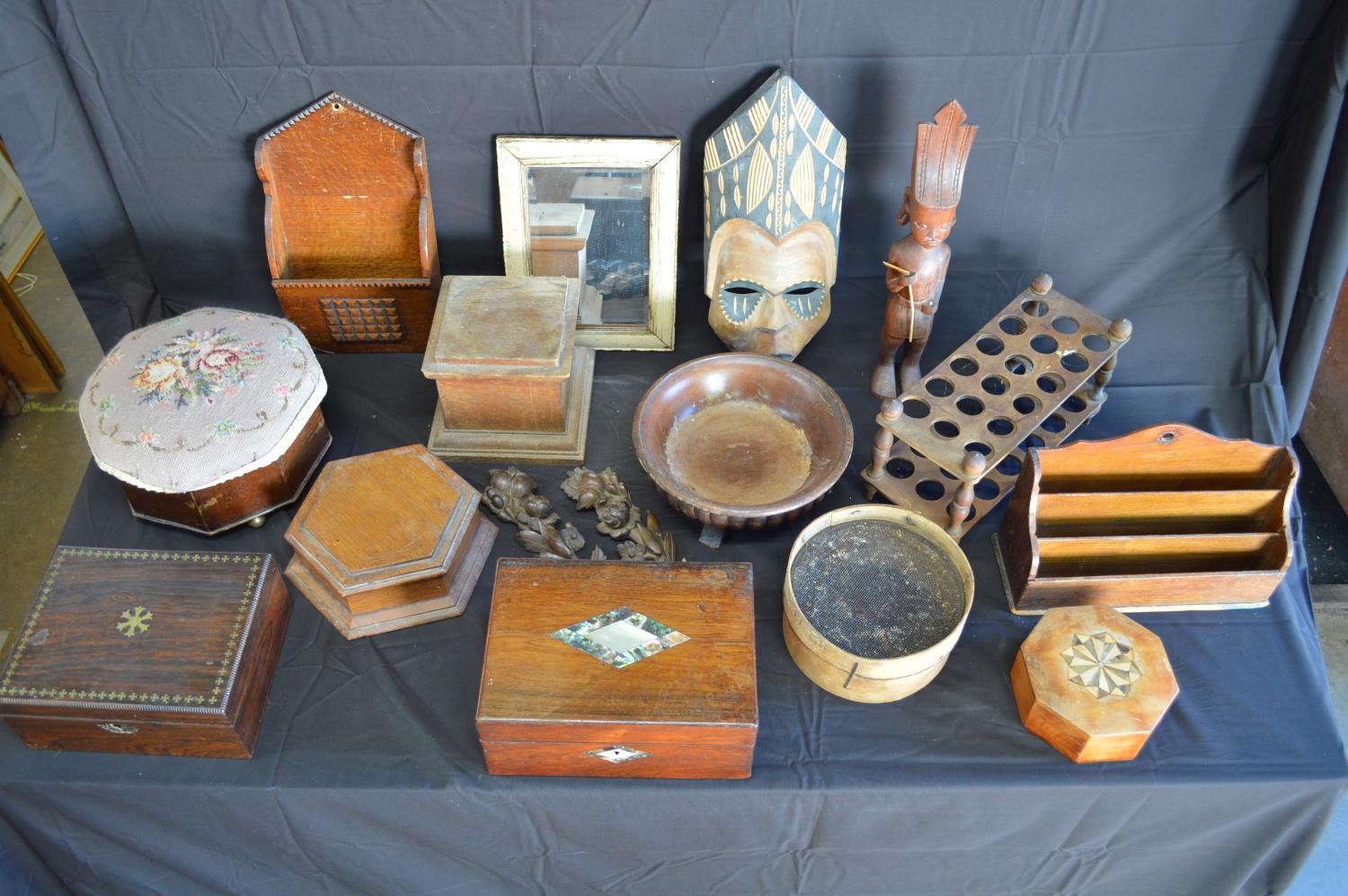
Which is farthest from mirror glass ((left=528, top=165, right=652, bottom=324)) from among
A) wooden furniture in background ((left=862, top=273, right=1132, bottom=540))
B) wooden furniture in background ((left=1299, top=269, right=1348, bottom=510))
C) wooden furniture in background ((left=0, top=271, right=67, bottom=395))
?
wooden furniture in background ((left=1299, top=269, right=1348, bottom=510))

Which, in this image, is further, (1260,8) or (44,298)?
(44,298)

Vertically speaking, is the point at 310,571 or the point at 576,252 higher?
the point at 576,252

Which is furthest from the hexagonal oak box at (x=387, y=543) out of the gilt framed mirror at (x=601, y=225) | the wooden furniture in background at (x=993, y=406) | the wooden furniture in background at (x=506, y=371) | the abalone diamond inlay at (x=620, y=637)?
the wooden furniture in background at (x=993, y=406)

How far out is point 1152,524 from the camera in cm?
180

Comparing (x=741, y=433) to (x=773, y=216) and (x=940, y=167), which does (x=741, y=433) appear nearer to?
(x=773, y=216)

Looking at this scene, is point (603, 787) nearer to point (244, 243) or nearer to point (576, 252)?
point (576, 252)

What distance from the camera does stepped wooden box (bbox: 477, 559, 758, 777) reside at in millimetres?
1467

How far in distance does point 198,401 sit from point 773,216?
1154 mm

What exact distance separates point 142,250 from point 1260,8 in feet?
8.04

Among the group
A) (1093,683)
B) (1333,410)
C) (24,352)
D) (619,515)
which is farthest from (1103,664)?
(24,352)

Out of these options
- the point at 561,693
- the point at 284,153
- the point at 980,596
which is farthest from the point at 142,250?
the point at 980,596

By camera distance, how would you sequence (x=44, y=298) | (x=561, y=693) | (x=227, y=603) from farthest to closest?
(x=44, y=298)
(x=227, y=603)
(x=561, y=693)

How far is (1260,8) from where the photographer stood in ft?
6.38

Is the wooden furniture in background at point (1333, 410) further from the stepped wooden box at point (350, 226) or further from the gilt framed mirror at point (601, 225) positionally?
the stepped wooden box at point (350, 226)
